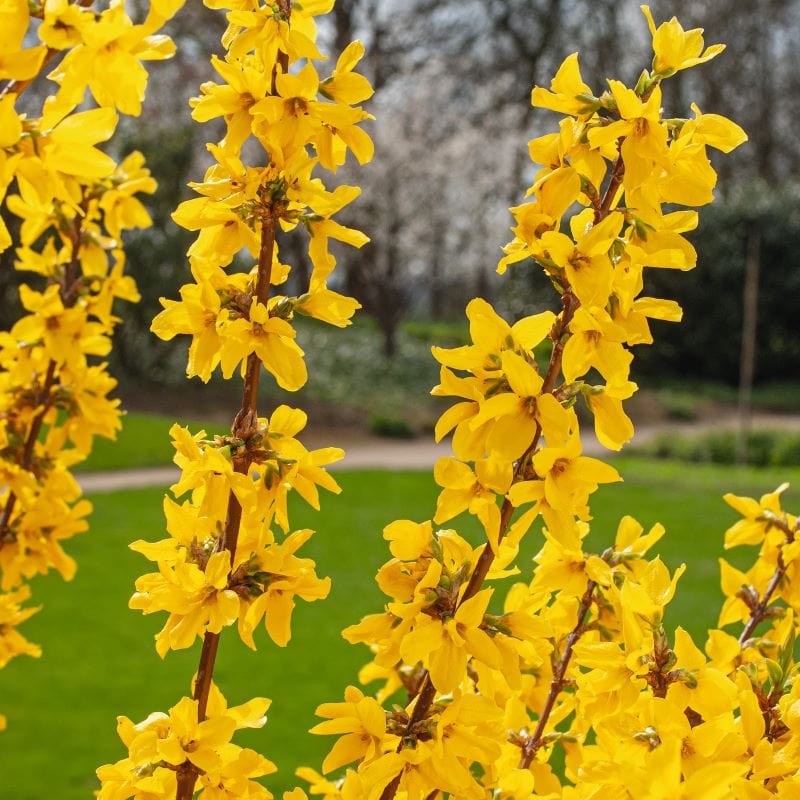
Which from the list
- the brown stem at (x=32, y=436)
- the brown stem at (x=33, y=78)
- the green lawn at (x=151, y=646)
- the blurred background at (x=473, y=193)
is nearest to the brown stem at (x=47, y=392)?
the brown stem at (x=32, y=436)

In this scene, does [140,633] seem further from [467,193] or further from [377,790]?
[467,193]

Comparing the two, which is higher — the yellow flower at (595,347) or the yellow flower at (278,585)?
the yellow flower at (595,347)

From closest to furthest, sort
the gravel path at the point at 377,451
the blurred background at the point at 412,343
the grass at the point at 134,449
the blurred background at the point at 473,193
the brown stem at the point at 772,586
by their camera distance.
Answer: the brown stem at the point at 772,586, the blurred background at the point at 412,343, the gravel path at the point at 377,451, the grass at the point at 134,449, the blurred background at the point at 473,193

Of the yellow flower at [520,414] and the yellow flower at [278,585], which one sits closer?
the yellow flower at [520,414]

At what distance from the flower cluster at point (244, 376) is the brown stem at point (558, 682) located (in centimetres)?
33

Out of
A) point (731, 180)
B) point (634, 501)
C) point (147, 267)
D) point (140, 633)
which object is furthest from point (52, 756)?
point (731, 180)

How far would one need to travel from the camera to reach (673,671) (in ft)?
3.15

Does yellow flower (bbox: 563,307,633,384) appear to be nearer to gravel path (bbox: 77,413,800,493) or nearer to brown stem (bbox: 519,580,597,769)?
brown stem (bbox: 519,580,597,769)

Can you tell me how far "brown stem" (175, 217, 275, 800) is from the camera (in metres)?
1.00

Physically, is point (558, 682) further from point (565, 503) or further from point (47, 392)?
point (47, 392)

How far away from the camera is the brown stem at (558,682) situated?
47.3 inches

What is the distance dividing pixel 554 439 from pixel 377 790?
35 centimetres

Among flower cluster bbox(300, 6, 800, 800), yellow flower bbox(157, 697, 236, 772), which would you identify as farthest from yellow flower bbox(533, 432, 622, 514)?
yellow flower bbox(157, 697, 236, 772)

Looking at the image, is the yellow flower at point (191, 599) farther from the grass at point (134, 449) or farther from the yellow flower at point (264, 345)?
the grass at point (134, 449)
